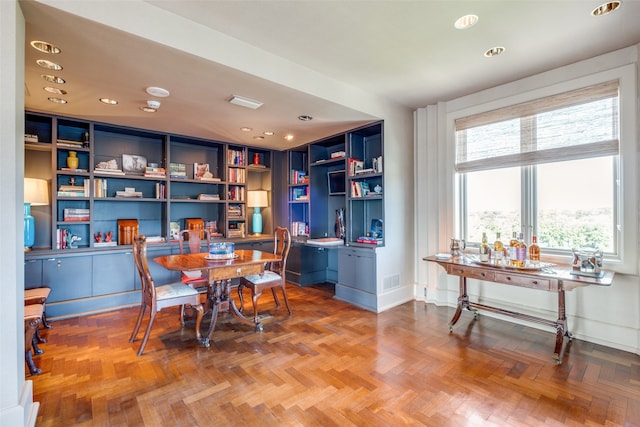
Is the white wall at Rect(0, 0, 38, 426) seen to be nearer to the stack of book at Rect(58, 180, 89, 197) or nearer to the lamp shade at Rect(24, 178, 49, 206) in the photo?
the lamp shade at Rect(24, 178, 49, 206)

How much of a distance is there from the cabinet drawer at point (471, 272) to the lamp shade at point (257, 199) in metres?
3.54

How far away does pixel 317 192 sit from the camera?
16.6ft

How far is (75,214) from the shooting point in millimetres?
3848

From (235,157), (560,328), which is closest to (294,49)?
(235,157)

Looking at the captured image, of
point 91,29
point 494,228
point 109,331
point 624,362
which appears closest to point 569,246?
point 494,228

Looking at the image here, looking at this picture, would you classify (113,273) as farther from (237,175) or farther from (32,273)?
(237,175)

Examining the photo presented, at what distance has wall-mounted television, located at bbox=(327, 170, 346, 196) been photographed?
15.5 feet

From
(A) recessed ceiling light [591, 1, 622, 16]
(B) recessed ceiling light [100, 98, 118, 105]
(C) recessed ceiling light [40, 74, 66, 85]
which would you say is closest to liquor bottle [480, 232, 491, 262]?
(A) recessed ceiling light [591, 1, 622, 16]

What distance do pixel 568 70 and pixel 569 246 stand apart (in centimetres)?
179

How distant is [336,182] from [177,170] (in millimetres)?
2505

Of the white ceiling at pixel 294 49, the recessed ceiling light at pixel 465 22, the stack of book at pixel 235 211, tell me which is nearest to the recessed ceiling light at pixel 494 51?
the white ceiling at pixel 294 49

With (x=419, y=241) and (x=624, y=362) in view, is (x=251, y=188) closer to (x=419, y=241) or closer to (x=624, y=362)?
(x=419, y=241)

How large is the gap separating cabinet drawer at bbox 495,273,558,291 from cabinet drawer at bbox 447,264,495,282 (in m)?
0.07

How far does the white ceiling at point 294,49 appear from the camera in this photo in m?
2.10
